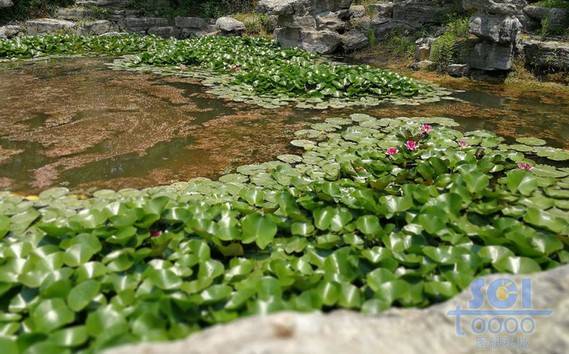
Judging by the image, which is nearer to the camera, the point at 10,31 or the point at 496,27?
the point at 496,27

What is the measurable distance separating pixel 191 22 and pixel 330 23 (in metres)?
5.06

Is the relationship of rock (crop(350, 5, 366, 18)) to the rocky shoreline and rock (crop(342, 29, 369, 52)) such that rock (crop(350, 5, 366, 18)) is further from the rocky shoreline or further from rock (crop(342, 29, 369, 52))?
rock (crop(342, 29, 369, 52))

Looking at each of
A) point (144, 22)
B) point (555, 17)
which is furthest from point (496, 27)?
point (144, 22)

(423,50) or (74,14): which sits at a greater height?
(74,14)

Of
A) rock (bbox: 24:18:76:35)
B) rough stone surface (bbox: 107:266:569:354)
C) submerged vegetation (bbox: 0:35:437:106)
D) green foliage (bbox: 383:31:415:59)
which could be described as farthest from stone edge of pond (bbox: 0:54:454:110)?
rock (bbox: 24:18:76:35)

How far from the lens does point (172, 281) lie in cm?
198

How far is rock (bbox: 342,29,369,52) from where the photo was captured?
1130 centimetres

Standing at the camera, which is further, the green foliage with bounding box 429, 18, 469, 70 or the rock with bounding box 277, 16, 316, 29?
the rock with bounding box 277, 16, 316, 29

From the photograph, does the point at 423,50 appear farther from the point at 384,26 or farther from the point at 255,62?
the point at 255,62

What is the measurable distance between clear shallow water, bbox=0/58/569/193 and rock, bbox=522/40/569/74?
0.92m

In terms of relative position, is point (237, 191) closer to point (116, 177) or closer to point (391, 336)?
point (116, 177)

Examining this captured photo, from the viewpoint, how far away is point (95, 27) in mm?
13633

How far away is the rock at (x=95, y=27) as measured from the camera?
44.0ft

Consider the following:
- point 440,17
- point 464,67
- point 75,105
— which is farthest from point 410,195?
point 440,17
